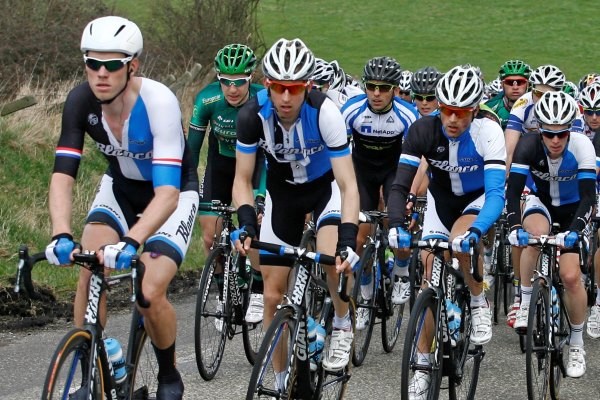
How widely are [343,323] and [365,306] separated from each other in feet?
6.02

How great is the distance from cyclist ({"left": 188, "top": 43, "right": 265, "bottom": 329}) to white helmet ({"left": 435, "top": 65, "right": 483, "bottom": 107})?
1.74m

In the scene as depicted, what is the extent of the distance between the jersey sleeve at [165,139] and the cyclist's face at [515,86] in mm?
7168

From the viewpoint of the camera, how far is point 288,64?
6.29 meters

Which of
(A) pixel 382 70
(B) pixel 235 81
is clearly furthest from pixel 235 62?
(A) pixel 382 70

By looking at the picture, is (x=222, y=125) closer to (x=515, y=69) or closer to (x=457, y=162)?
(x=457, y=162)

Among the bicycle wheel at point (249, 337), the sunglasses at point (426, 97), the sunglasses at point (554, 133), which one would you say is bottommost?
the bicycle wheel at point (249, 337)

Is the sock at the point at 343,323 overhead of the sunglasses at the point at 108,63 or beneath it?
beneath

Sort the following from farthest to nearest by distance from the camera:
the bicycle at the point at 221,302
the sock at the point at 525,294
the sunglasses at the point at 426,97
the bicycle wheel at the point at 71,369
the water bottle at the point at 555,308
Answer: the sunglasses at the point at 426,97
the sock at the point at 525,294
the bicycle at the point at 221,302
the water bottle at the point at 555,308
the bicycle wheel at the point at 71,369

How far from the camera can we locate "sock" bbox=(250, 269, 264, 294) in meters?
8.08

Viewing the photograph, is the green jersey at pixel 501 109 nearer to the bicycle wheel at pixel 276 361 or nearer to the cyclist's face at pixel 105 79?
the bicycle wheel at pixel 276 361

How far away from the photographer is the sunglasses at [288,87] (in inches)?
249

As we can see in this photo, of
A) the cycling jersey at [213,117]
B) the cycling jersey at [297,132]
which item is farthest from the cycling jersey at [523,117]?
the cycling jersey at [297,132]

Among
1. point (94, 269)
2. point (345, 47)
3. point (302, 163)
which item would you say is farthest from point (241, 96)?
point (345, 47)

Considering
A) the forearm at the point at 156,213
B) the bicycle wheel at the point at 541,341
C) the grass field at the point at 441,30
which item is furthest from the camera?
the grass field at the point at 441,30
